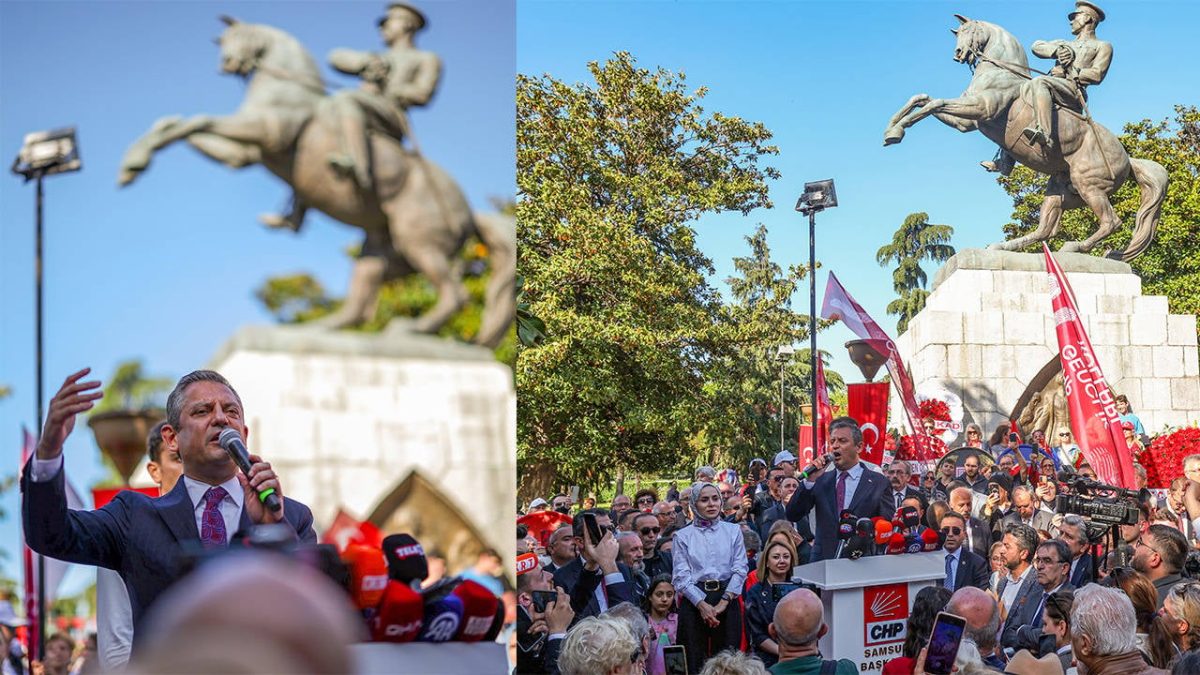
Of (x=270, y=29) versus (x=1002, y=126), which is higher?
(x=1002, y=126)

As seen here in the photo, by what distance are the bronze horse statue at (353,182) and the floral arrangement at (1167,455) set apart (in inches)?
473

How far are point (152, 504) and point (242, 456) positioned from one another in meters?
0.63

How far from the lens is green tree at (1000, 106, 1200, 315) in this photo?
93.5 feet

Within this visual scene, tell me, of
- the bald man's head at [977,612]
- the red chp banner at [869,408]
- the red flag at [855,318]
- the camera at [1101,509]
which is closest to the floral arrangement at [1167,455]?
the red flag at [855,318]

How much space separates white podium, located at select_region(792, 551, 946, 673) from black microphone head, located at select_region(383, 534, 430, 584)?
142 inches

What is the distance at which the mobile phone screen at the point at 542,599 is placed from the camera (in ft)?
17.2

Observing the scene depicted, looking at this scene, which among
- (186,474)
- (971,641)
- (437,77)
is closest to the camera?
(437,77)

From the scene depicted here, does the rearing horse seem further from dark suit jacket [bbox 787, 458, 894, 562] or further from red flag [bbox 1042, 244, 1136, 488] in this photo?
dark suit jacket [bbox 787, 458, 894, 562]

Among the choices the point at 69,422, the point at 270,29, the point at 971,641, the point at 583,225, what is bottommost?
the point at 971,641

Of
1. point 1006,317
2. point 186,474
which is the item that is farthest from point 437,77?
point 1006,317

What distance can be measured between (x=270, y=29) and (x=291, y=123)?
205 mm

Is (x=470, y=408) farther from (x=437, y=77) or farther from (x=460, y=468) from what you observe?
(x=437, y=77)

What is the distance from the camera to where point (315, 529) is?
1966 mm

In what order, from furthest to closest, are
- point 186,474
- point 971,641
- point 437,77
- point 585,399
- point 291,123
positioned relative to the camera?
point 585,399 < point 971,641 < point 186,474 < point 437,77 < point 291,123
